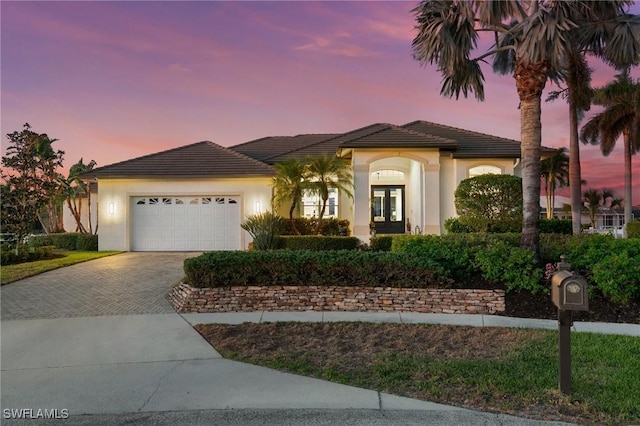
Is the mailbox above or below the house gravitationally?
below

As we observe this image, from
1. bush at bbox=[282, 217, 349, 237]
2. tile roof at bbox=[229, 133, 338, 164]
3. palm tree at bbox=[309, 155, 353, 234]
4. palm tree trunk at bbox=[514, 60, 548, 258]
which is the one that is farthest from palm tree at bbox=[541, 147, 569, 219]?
palm tree trunk at bbox=[514, 60, 548, 258]

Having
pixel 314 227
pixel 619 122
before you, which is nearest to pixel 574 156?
pixel 619 122

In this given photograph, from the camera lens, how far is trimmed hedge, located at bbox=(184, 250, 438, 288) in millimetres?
8023

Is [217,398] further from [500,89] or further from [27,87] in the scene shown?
[27,87]

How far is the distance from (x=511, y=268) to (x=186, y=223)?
13077 mm

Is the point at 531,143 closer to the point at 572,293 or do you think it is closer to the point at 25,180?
the point at 572,293

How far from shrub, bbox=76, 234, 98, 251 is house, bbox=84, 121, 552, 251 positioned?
4.75 feet

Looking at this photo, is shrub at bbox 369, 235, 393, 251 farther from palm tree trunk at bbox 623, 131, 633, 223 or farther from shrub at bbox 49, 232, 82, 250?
palm tree trunk at bbox 623, 131, 633, 223

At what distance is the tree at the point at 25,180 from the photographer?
16188 mm

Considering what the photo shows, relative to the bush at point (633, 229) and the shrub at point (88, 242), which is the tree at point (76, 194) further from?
the bush at point (633, 229)

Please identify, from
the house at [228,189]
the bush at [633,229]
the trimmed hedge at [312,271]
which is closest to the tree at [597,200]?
the bush at [633,229]

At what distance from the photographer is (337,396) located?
4039 mm

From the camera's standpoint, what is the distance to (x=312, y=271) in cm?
822

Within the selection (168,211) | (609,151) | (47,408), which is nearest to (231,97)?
(168,211)
